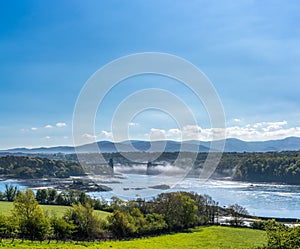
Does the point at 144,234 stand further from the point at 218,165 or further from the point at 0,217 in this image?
the point at 218,165

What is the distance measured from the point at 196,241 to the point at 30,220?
18.3 metres

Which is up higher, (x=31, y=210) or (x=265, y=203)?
(x=31, y=210)

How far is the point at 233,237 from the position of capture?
138 feet

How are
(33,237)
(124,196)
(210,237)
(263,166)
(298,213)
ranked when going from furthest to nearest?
1. (263,166)
2. (124,196)
3. (298,213)
4. (210,237)
5. (33,237)

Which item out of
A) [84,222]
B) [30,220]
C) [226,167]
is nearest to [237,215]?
[84,222]

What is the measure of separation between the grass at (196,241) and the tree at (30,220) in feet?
7.42

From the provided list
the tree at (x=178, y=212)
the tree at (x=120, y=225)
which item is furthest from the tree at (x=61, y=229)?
the tree at (x=178, y=212)

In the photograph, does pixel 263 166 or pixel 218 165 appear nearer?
pixel 263 166

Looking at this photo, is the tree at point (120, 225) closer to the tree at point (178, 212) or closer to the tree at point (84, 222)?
the tree at point (84, 222)

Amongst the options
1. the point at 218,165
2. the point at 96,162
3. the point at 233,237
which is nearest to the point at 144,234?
the point at 233,237

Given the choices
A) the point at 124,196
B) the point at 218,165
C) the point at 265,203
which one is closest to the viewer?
the point at 265,203

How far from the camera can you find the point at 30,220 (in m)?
32.9

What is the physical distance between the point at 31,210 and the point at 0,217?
2900 millimetres

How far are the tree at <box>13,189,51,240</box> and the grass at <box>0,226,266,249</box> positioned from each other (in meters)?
2.26
